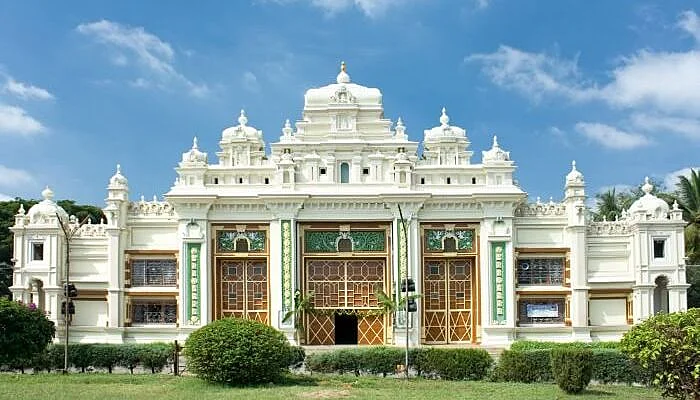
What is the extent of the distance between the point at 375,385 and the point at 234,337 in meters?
4.22

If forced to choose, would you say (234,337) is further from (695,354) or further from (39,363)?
(695,354)

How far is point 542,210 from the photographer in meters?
38.2

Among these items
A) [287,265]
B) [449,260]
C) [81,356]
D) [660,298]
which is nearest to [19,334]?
[81,356]

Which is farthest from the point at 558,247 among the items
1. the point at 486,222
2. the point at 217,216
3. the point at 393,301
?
the point at 217,216

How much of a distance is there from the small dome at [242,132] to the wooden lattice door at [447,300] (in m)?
9.70

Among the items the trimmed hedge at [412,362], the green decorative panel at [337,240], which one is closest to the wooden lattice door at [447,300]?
the green decorative panel at [337,240]

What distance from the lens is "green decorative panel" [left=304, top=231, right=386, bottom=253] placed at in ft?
123

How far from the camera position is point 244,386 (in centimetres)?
2506

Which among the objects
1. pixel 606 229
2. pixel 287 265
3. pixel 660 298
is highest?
pixel 606 229

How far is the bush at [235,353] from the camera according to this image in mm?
24781

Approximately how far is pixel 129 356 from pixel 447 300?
13.6 m

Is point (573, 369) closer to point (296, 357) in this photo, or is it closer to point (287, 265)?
point (296, 357)

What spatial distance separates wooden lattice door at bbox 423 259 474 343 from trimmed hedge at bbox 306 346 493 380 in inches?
336

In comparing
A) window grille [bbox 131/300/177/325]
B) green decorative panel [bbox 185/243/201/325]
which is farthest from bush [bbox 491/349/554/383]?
window grille [bbox 131/300/177/325]
